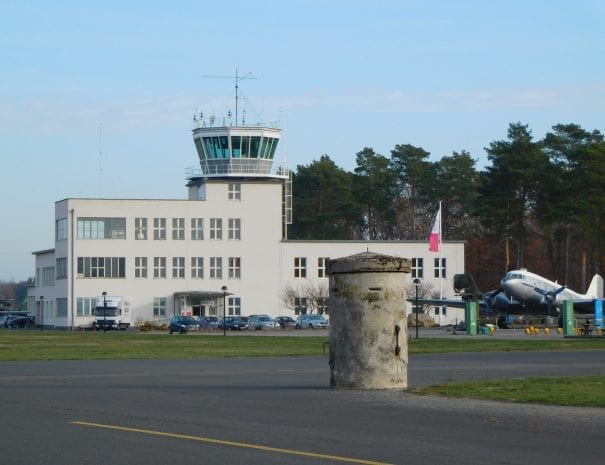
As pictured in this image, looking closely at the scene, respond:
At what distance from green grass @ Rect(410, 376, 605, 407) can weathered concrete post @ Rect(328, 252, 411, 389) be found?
0.72 m

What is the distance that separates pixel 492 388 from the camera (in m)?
21.4

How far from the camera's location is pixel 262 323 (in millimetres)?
94875

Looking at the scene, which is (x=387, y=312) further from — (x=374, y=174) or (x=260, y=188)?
(x=374, y=174)

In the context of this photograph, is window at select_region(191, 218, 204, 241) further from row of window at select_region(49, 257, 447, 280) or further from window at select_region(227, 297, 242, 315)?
window at select_region(227, 297, 242, 315)

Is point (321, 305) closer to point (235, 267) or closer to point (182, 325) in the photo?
point (235, 267)

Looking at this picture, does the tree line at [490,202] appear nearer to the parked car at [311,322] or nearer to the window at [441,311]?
the window at [441,311]

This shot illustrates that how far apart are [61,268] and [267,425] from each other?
94.9 meters

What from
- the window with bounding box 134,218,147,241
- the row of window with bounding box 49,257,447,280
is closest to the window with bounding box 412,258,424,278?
the row of window with bounding box 49,257,447,280

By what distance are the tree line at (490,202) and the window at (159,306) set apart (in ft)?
104

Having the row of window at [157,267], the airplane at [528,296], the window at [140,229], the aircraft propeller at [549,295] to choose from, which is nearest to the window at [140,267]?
the row of window at [157,267]

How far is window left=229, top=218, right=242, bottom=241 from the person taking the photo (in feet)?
354

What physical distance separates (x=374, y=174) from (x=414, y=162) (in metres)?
5.17

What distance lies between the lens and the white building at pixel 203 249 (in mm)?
105062

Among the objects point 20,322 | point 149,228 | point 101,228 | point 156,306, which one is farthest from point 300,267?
point 20,322
